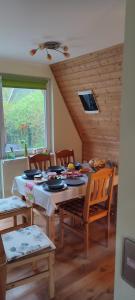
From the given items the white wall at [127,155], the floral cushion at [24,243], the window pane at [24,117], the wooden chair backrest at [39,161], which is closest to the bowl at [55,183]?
the floral cushion at [24,243]

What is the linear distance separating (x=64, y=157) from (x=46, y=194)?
4.05 feet

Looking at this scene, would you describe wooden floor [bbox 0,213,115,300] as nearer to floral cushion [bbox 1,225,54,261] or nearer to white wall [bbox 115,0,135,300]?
floral cushion [bbox 1,225,54,261]

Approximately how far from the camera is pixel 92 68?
306 centimetres

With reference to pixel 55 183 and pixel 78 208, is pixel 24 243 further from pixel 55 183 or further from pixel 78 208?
pixel 78 208

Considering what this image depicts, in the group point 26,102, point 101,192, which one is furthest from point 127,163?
point 26,102

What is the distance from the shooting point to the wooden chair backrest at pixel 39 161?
10.2 ft

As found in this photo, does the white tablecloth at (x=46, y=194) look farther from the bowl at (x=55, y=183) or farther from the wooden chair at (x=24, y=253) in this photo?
the wooden chair at (x=24, y=253)

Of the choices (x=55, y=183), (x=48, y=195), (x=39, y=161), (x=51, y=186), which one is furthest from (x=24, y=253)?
(x=39, y=161)

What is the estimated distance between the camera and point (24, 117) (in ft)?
12.3

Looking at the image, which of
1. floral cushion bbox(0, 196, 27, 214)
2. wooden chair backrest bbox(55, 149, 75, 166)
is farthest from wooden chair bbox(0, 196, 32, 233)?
wooden chair backrest bbox(55, 149, 75, 166)

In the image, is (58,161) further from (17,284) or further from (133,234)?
(133,234)

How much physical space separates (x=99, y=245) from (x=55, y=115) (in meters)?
2.15

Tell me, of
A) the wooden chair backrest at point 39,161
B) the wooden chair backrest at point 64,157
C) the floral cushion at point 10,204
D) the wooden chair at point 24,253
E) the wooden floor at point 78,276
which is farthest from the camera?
the wooden chair backrest at point 64,157

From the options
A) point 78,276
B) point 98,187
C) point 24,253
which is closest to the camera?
point 24,253
